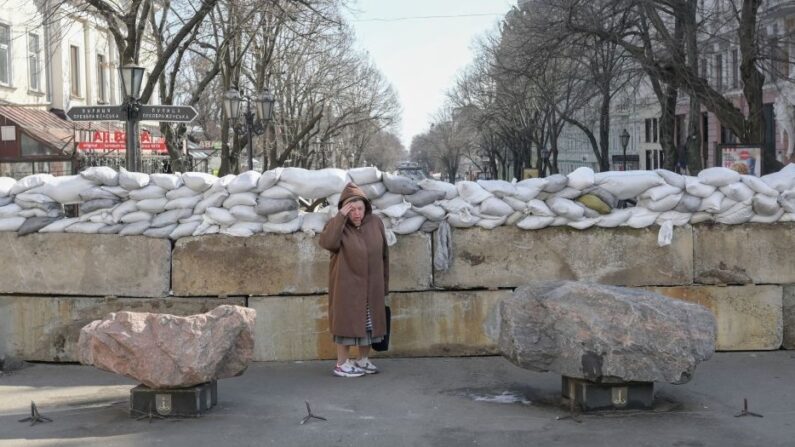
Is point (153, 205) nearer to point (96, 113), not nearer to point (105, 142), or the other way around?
point (96, 113)

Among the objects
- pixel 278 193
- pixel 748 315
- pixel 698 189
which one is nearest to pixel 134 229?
pixel 278 193

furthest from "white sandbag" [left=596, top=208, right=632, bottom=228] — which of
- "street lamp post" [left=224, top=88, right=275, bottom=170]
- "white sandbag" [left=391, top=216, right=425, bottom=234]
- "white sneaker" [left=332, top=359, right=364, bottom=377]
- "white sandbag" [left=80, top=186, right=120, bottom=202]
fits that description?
"street lamp post" [left=224, top=88, right=275, bottom=170]

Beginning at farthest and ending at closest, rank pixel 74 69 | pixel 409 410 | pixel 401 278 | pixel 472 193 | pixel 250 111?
pixel 74 69 < pixel 250 111 < pixel 472 193 < pixel 401 278 < pixel 409 410

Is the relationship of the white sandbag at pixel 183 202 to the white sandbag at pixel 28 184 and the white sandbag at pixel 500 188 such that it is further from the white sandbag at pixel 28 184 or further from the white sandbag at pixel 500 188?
the white sandbag at pixel 500 188

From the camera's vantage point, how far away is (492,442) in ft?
19.5

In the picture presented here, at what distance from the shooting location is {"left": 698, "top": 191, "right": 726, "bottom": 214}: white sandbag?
332 inches

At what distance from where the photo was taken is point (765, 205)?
841 cm

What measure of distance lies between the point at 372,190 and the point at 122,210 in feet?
6.84

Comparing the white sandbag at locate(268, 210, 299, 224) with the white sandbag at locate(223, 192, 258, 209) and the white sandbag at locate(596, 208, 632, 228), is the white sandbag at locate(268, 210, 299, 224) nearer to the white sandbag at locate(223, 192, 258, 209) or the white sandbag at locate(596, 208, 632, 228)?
the white sandbag at locate(223, 192, 258, 209)

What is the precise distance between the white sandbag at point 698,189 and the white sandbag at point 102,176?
4.81 meters

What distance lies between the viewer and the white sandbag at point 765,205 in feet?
27.6

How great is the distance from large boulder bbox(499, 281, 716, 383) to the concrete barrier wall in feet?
5.86

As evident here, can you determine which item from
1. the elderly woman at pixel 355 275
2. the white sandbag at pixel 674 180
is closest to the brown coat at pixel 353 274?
the elderly woman at pixel 355 275

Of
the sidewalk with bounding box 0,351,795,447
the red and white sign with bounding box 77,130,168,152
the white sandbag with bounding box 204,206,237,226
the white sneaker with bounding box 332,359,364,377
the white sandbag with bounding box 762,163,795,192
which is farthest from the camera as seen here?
the red and white sign with bounding box 77,130,168,152
